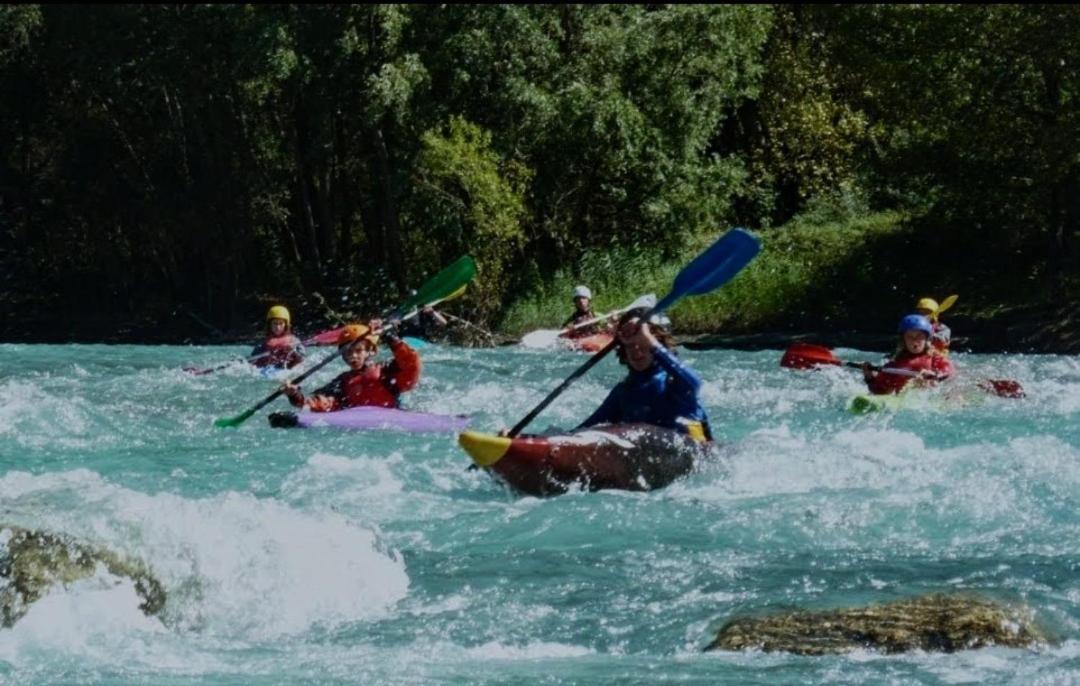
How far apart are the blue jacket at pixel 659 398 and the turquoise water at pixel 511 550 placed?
0.35 m

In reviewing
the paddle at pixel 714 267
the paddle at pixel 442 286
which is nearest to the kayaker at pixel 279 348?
the paddle at pixel 442 286

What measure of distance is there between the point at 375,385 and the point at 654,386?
11.6ft

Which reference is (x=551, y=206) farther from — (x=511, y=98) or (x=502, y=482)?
(x=502, y=482)

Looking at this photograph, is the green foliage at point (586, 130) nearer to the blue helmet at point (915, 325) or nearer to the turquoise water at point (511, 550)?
the blue helmet at point (915, 325)

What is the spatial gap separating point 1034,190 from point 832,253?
322 centimetres

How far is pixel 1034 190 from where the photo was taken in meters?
22.8

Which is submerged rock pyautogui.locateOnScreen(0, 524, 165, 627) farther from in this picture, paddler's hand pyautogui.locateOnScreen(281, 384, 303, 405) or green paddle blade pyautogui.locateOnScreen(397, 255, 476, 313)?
green paddle blade pyautogui.locateOnScreen(397, 255, 476, 313)

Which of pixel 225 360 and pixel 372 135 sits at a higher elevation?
pixel 372 135

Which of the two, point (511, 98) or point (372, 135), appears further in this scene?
point (372, 135)

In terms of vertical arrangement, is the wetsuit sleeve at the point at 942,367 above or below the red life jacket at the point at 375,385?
below

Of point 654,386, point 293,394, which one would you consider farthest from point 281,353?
point 654,386

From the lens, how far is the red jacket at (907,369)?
13.3m

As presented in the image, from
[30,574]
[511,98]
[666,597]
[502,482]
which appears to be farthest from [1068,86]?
[30,574]

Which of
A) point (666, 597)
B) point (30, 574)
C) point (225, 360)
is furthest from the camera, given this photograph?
point (225, 360)
